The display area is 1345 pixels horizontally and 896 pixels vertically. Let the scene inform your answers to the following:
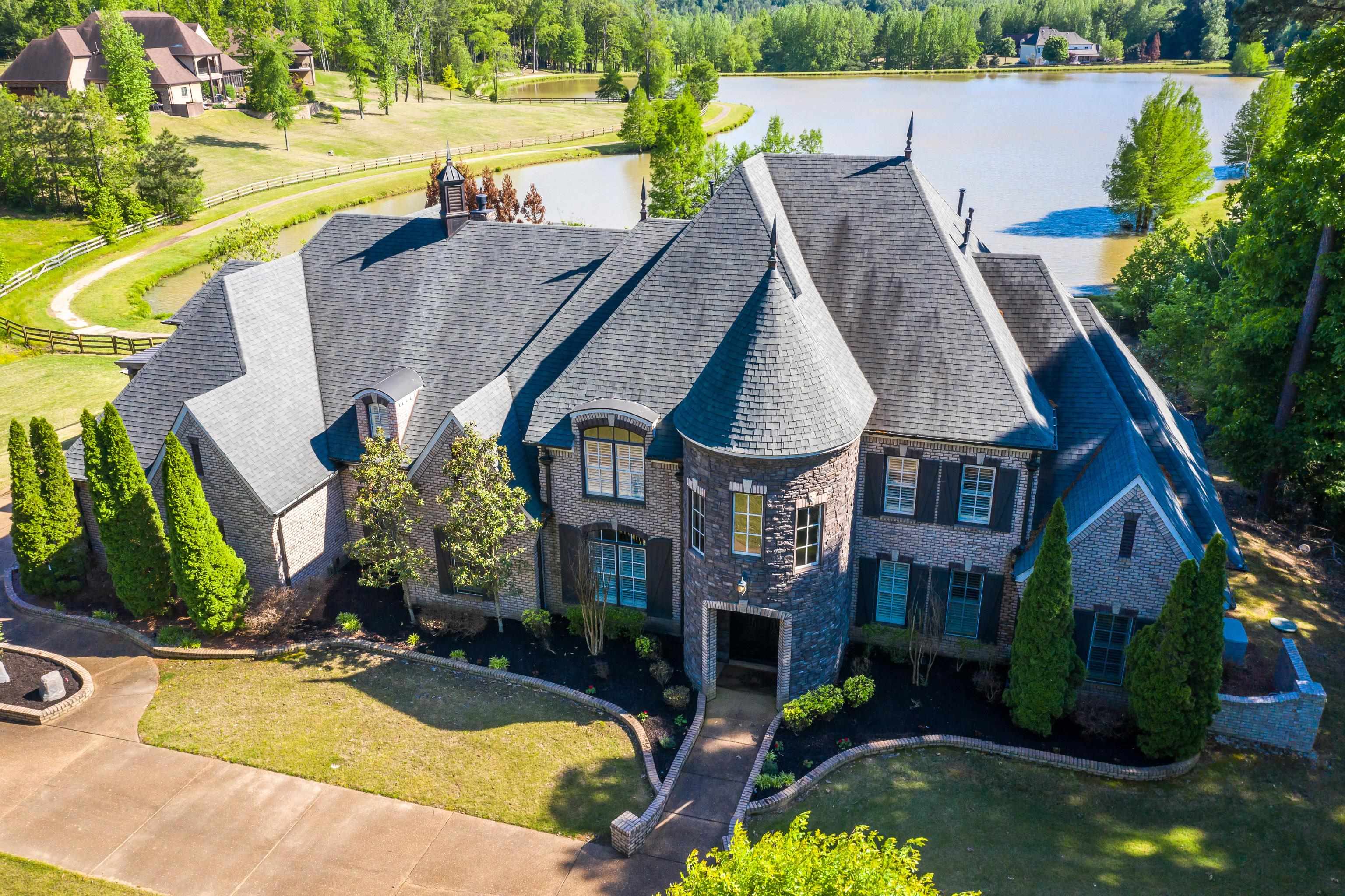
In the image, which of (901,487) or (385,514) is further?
(385,514)

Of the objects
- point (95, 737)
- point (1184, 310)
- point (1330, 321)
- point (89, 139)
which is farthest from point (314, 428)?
point (89, 139)

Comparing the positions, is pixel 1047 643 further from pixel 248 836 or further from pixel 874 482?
pixel 248 836

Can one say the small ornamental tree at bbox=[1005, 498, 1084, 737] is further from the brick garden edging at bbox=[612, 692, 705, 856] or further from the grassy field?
the brick garden edging at bbox=[612, 692, 705, 856]

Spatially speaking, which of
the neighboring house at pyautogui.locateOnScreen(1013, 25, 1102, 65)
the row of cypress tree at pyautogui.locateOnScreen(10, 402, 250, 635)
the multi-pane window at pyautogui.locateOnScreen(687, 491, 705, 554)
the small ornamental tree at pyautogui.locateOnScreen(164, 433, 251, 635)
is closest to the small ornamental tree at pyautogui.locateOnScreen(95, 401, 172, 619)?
the row of cypress tree at pyautogui.locateOnScreen(10, 402, 250, 635)

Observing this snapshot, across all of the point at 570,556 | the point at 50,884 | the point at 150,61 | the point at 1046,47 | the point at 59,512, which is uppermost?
the point at 1046,47

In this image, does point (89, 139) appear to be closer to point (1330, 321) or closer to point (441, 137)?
point (441, 137)

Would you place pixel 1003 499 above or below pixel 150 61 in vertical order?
below

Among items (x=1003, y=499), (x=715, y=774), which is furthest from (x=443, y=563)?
(x=1003, y=499)
